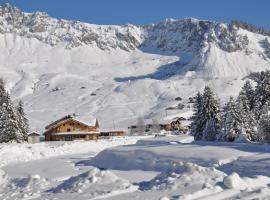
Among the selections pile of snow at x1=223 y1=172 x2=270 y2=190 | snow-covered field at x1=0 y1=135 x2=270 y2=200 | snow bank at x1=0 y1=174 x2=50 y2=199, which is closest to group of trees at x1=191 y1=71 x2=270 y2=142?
snow-covered field at x1=0 y1=135 x2=270 y2=200

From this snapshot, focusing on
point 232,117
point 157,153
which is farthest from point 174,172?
point 232,117

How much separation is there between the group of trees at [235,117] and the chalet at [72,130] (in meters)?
37.0

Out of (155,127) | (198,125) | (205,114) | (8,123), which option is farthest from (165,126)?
(205,114)

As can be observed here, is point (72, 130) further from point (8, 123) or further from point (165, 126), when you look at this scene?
point (165, 126)

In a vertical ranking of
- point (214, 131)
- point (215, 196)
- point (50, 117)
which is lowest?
point (215, 196)

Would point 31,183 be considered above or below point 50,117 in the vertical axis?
below

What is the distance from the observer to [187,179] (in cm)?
2038

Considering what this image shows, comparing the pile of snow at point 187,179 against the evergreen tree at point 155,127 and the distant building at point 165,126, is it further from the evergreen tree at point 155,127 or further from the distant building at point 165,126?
the distant building at point 165,126

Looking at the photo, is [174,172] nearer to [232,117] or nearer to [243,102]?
[232,117]

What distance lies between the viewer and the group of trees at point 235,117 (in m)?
57.4

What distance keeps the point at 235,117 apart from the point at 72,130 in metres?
50.9

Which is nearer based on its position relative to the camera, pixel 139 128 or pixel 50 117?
pixel 139 128

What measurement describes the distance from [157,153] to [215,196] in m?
13.9

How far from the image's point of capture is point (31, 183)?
81.1 ft
